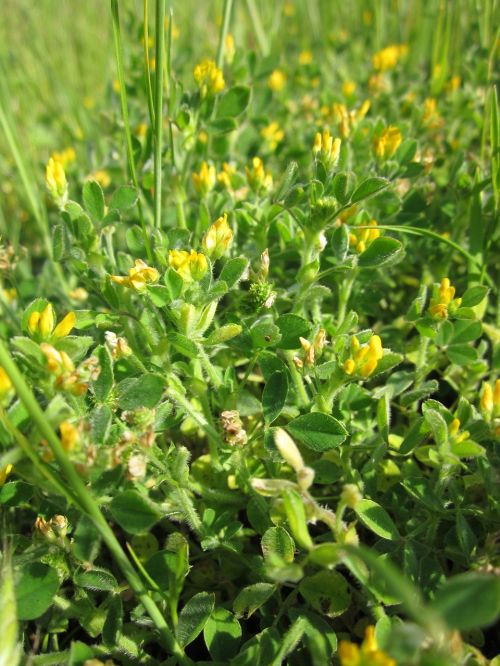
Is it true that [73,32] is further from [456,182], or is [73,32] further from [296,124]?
[456,182]

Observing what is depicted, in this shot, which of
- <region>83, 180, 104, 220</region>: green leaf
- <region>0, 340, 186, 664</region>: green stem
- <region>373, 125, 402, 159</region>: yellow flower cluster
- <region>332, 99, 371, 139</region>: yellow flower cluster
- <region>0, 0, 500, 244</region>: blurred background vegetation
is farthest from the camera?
<region>0, 0, 500, 244</region>: blurred background vegetation

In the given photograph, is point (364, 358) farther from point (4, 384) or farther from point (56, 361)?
point (4, 384)

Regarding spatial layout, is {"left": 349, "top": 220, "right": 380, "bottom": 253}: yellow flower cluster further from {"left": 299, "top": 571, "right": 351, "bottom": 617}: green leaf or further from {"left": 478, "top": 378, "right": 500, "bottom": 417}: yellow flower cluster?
{"left": 299, "top": 571, "right": 351, "bottom": 617}: green leaf

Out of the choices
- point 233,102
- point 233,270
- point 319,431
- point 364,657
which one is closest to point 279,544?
point 319,431

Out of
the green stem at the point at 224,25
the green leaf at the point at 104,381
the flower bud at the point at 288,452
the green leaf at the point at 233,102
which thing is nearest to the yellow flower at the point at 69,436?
the green leaf at the point at 104,381

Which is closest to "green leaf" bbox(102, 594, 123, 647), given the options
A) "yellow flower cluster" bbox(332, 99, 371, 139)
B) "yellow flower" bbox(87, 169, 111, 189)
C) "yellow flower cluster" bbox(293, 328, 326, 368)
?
"yellow flower cluster" bbox(293, 328, 326, 368)

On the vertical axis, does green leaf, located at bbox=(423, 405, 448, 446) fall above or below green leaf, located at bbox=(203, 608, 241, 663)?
above

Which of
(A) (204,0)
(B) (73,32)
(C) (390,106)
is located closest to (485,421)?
(C) (390,106)
